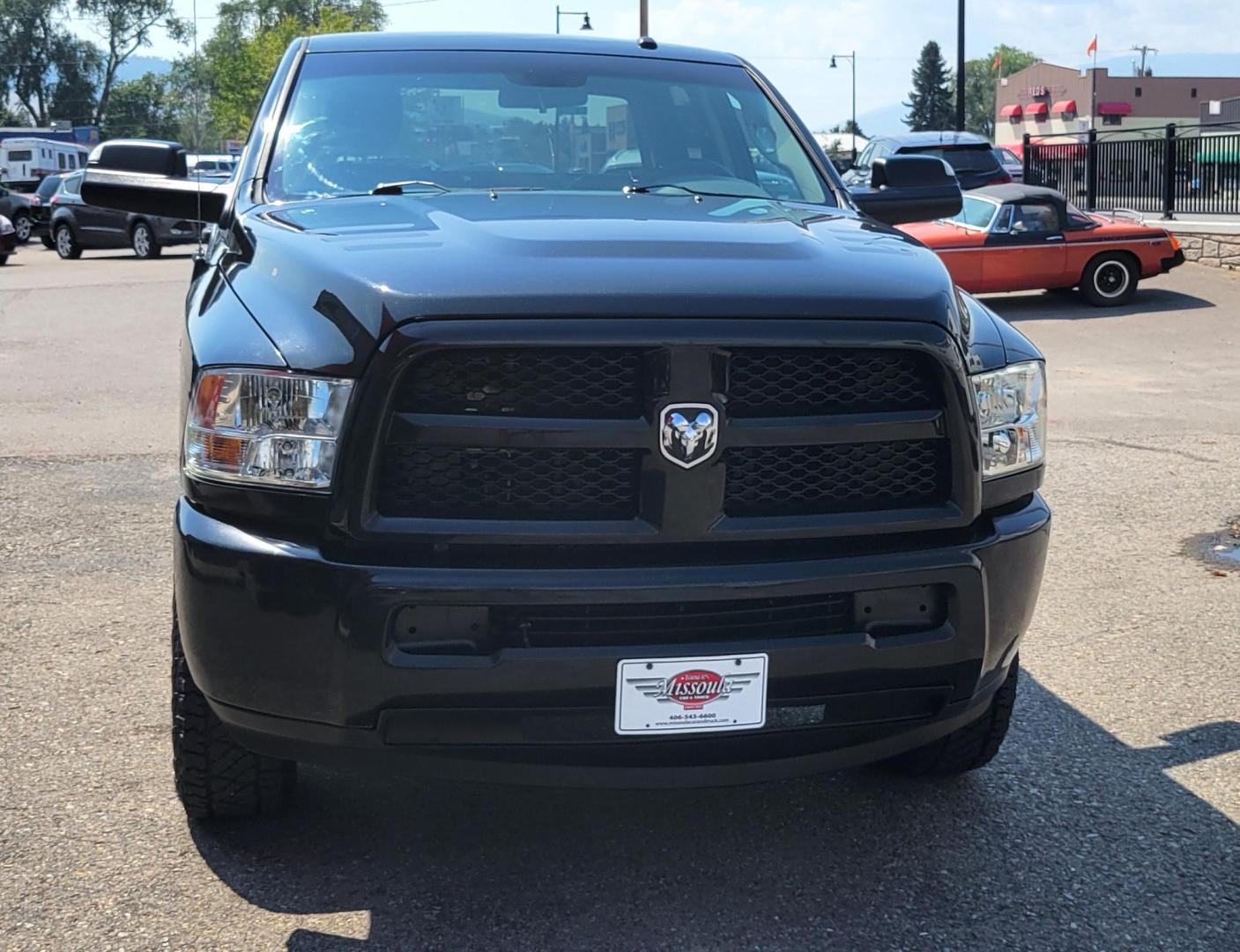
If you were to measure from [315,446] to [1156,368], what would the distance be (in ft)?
35.0

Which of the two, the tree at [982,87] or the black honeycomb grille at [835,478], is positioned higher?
the tree at [982,87]

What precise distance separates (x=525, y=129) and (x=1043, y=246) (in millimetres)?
12764

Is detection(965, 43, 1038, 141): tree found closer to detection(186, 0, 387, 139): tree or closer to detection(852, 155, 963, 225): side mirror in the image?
detection(186, 0, 387, 139): tree

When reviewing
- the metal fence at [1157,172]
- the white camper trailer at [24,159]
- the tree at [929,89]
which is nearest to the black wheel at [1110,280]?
the metal fence at [1157,172]

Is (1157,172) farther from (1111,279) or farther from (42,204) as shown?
(42,204)

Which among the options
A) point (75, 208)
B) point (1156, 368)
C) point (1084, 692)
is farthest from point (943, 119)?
point (1084, 692)

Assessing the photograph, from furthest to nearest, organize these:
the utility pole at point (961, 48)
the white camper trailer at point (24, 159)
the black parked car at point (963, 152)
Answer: the white camper trailer at point (24, 159)
the utility pole at point (961, 48)
the black parked car at point (963, 152)

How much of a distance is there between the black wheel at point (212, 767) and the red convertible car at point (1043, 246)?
13.2 metres

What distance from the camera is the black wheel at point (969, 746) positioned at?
3.61 metres

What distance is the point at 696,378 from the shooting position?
2754 millimetres

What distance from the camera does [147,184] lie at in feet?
15.1

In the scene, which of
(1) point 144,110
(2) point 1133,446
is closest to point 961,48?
(2) point 1133,446

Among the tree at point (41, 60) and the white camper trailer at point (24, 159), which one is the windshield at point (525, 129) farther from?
the tree at point (41, 60)

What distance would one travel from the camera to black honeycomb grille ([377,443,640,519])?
276cm
